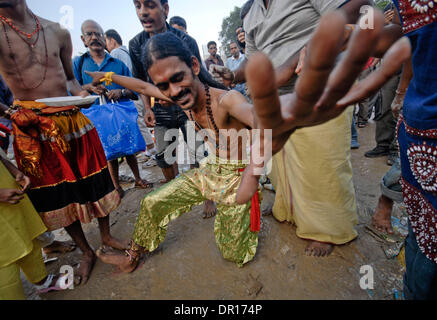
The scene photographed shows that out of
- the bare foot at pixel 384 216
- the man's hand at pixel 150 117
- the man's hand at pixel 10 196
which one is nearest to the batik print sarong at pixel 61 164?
the man's hand at pixel 10 196

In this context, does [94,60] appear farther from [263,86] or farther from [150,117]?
[263,86]

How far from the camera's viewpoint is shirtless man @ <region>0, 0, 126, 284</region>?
154 cm

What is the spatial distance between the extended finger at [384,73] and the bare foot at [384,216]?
1.82m

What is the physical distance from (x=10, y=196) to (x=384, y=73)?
198cm

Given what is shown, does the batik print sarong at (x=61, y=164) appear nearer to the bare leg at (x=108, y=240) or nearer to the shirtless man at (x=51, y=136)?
the shirtless man at (x=51, y=136)

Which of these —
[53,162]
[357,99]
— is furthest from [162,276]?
[357,99]

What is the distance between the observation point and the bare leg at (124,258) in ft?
5.82

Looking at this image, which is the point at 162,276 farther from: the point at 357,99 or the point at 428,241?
the point at 357,99

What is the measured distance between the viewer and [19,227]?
56.6 inches

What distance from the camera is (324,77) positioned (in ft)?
1.35

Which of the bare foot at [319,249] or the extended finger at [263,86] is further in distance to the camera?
the bare foot at [319,249]

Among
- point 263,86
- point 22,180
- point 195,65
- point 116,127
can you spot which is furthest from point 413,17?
point 116,127
